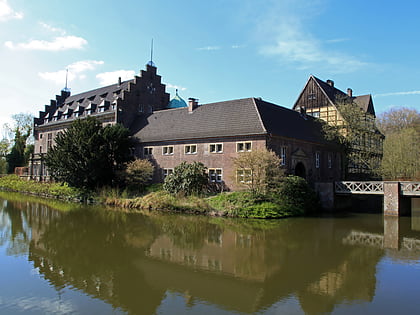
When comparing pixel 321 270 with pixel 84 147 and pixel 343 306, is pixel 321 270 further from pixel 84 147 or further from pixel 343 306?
pixel 84 147

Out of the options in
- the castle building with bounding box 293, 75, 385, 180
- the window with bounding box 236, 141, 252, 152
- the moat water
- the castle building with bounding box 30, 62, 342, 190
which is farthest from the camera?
the castle building with bounding box 293, 75, 385, 180

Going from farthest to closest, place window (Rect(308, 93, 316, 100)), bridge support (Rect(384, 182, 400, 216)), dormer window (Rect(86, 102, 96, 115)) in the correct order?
dormer window (Rect(86, 102, 96, 115)), window (Rect(308, 93, 316, 100)), bridge support (Rect(384, 182, 400, 216))

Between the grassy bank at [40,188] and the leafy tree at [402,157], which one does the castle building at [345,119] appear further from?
the grassy bank at [40,188]

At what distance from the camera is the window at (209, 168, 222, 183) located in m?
28.2

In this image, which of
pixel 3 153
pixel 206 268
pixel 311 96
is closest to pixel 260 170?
pixel 206 268

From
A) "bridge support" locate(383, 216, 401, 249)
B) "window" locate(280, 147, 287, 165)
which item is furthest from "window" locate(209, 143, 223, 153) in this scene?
"bridge support" locate(383, 216, 401, 249)

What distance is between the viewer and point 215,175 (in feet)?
93.1

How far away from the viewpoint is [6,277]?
31.8 ft

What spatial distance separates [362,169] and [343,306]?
32.9 m

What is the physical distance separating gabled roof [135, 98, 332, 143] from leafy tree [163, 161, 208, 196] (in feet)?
11.9

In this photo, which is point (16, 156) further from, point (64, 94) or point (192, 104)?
point (192, 104)

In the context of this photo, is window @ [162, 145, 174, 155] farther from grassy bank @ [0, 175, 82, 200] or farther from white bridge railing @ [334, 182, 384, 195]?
white bridge railing @ [334, 182, 384, 195]

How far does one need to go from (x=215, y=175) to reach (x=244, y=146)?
3.63m

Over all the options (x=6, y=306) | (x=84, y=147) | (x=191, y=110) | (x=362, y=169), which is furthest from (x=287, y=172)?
(x=6, y=306)
